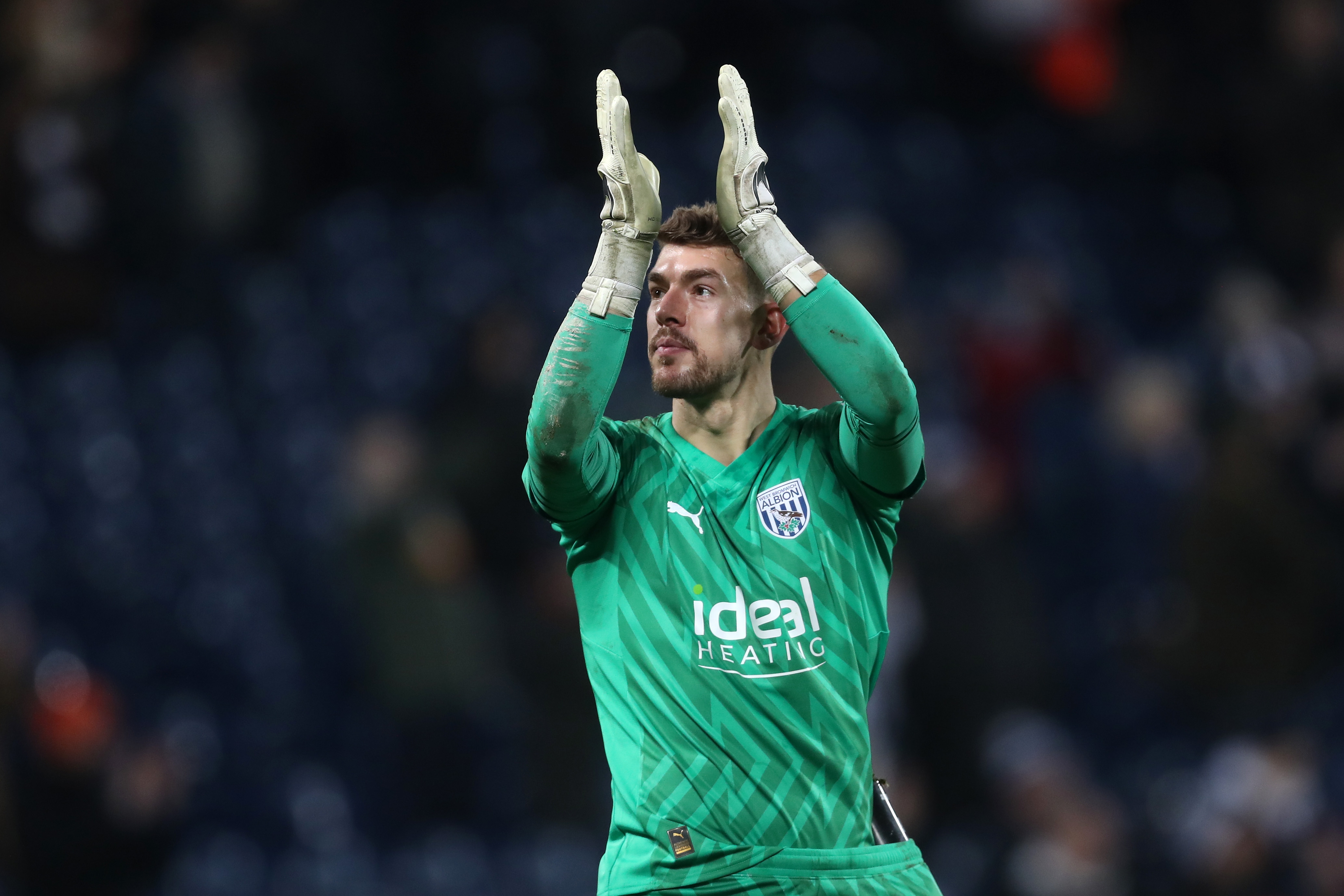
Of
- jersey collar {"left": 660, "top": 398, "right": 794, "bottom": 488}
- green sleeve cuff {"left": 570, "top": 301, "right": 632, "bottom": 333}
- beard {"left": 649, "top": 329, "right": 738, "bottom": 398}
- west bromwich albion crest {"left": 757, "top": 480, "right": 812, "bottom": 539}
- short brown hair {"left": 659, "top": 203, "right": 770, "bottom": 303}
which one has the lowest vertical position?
west bromwich albion crest {"left": 757, "top": 480, "right": 812, "bottom": 539}

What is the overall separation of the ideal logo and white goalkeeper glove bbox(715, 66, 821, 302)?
2.63ft

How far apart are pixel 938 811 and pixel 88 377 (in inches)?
226

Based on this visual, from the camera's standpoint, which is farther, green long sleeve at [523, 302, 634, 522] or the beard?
the beard

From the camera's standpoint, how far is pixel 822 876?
13.4ft

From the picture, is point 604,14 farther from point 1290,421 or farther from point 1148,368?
point 1290,421

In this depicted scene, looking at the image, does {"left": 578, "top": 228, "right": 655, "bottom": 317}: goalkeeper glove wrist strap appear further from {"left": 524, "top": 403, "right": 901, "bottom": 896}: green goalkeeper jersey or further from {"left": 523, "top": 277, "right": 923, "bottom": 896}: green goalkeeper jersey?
{"left": 524, "top": 403, "right": 901, "bottom": 896}: green goalkeeper jersey

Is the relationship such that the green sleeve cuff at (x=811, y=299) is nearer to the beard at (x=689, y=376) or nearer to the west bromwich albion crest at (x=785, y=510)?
the beard at (x=689, y=376)

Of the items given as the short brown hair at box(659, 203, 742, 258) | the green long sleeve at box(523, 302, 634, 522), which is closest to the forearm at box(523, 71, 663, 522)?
the green long sleeve at box(523, 302, 634, 522)

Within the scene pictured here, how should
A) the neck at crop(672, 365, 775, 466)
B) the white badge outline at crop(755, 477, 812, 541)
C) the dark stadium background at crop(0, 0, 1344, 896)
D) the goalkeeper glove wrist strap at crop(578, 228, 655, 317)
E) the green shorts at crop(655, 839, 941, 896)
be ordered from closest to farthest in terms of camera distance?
the green shorts at crop(655, 839, 941, 896) → the goalkeeper glove wrist strap at crop(578, 228, 655, 317) → the white badge outline at crop(755, 477, 812, 541) → the neck at crop(672, 365, 775, 466) → the dark stadium background at crop(0, 0, 1344, 896)

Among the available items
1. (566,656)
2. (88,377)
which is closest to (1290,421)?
(566,656)

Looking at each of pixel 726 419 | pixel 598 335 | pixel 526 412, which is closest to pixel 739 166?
pixel 598 335

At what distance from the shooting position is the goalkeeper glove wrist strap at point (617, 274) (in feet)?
13.6

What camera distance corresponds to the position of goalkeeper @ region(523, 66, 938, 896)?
4090 millimetres

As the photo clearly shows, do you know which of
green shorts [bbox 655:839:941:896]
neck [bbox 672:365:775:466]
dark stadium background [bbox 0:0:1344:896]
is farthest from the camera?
dark stadium background [bbox 0:0:1344:896]
